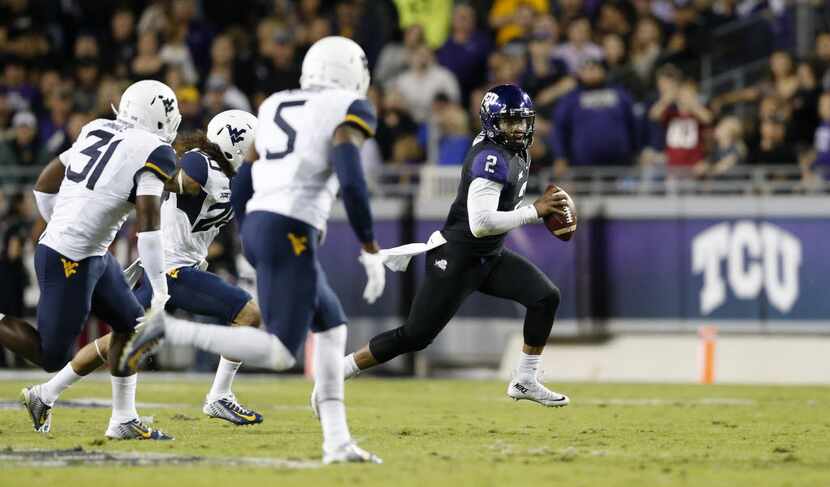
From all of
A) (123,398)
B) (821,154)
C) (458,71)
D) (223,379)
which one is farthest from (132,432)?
(458,71)

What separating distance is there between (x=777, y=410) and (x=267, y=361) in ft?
15.9

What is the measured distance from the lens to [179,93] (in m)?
15.3

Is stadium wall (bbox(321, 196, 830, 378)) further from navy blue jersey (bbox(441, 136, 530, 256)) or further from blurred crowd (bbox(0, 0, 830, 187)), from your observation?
navy blue jersey (bbox(441, 136, 530, 256))

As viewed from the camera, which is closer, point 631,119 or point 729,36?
point 631,119

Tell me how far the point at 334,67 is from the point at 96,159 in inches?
63.1

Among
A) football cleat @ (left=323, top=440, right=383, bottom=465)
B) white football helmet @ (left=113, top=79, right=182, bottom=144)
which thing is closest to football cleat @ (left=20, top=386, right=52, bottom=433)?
white football helmet @ (left=113, top=79, right=182, bottom=144)

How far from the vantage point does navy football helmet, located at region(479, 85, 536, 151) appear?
28.5ft

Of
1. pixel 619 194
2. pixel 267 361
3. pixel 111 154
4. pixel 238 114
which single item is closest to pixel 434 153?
pixel 619 194

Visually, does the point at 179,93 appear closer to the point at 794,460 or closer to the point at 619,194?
the point at 619,194

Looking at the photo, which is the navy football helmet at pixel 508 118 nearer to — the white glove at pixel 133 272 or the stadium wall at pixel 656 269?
the white glove at pixel 133 272

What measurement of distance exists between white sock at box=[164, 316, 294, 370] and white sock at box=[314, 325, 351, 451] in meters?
0.17

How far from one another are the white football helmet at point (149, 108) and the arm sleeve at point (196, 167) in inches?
21.4

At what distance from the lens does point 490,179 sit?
8.39 m

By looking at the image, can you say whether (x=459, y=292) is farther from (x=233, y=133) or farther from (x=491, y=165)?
(x=233, y=133)
